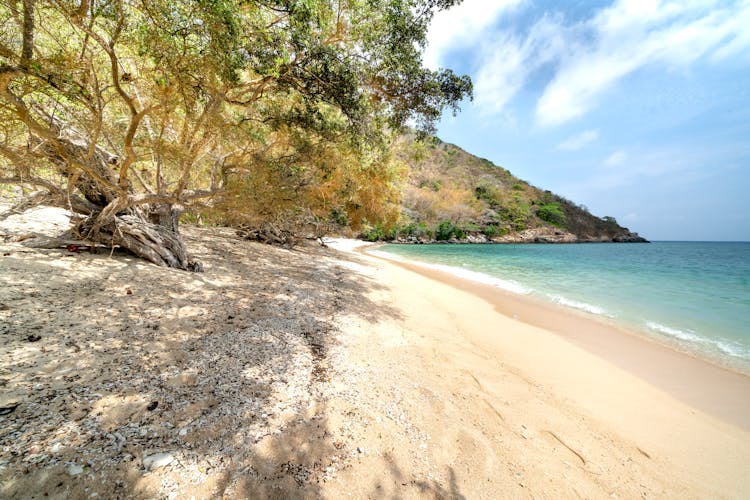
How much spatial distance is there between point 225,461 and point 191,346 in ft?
5.72

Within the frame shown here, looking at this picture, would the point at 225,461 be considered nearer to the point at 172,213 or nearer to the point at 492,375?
the point at 492,375

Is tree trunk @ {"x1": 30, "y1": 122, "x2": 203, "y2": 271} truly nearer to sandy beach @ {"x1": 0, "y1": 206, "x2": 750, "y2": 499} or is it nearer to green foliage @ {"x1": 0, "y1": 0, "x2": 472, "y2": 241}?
green foliage @ {"x1": 0, "y1": 0, "x2": 472, "y2": 241}

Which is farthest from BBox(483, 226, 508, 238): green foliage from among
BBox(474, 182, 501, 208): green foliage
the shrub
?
the shrub

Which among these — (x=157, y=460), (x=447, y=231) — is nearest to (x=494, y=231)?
(x=447, y=231)

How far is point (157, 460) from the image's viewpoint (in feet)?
5.94

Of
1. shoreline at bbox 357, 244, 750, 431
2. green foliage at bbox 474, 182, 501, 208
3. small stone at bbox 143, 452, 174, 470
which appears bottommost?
shoreline at bbox 357, 244, 750, 431

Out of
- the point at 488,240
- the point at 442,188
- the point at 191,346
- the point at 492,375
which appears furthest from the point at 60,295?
the point at 488,240

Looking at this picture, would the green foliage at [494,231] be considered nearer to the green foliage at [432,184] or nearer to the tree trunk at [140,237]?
the green foliage at [432,184]

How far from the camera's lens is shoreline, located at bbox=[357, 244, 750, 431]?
157 inches

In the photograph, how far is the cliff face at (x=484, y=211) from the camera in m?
53.7

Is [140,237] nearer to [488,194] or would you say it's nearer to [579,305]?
[579,305]

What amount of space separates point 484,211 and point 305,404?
7262cm

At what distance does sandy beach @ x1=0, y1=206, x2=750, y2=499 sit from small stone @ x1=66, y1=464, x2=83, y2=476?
0.08 ft

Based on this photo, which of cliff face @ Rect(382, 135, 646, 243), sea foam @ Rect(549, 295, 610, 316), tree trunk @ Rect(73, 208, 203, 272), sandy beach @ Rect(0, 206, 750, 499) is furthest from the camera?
cliff face @ Rect(382, 135, 646, 243)
